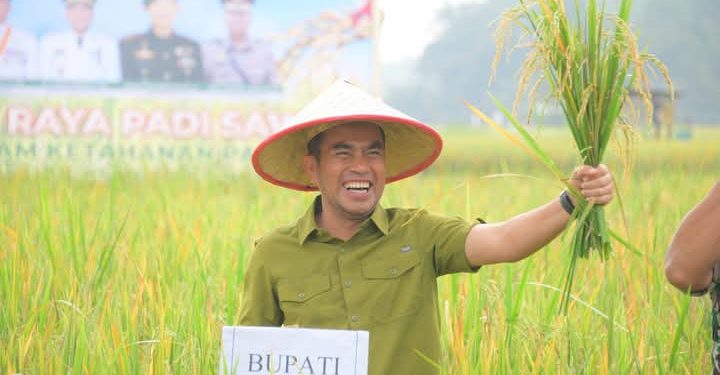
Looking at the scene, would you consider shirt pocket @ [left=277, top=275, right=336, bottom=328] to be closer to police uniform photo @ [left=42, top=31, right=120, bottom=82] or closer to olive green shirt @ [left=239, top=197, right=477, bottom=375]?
olive green shirt @ [left=239, top=197, right=477, bottom=375]

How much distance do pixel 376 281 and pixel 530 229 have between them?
36 centimetres

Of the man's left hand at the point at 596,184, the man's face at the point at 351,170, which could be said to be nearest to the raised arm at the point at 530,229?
the man's left hand at the point at 596,184

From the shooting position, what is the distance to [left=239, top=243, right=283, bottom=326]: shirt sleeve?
7.52ft

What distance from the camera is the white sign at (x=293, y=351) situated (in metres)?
2.03

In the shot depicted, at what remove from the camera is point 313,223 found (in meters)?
2.28

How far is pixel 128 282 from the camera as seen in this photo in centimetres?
350

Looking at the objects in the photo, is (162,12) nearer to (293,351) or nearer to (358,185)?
(358,185)

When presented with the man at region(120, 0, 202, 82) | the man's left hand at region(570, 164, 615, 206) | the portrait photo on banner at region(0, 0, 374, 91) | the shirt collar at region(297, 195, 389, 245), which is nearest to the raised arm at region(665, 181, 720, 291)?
the man's left hand at region(570, 164, 615, 206)

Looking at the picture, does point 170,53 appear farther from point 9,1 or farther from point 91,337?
point 91,337

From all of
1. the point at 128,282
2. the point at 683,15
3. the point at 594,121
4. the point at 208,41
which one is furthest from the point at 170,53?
the point at 683,15

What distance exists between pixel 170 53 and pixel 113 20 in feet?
1.91

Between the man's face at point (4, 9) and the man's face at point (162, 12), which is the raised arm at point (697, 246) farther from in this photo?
the man's face at point (4, 9)

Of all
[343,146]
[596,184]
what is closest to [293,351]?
[343,146]

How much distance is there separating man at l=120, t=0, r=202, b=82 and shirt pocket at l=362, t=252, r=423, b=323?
24.0ft
